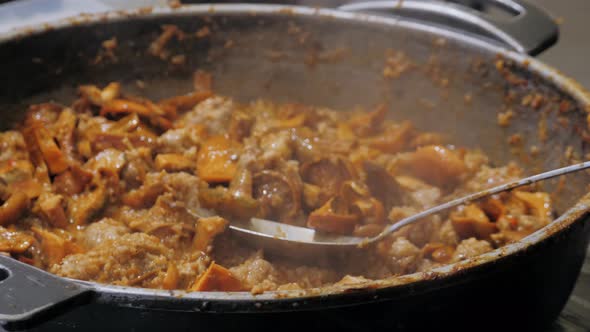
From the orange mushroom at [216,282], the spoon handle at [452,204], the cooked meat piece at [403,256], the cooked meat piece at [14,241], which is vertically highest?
the spoon handle at [452,204]

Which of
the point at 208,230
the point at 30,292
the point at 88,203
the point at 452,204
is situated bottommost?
the point at 88,203

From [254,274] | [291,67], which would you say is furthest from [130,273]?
[291,67]

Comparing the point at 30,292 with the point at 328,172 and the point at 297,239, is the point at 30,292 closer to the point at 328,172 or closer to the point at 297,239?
the point at 297,239

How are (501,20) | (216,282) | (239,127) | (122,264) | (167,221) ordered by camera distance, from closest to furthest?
(216,282), (122,264), (167,221), (501,20), (239,127)

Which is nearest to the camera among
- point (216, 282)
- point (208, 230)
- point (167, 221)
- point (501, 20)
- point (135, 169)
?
point (216, 282)

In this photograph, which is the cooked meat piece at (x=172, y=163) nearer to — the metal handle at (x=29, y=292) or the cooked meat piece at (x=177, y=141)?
the cooked meat piece at (x=177, y=141)

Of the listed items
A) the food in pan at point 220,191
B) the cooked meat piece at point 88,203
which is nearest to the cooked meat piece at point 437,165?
the food in pan at point 220,191

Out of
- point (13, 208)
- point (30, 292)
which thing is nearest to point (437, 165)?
point (13, 208)
